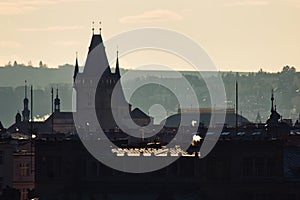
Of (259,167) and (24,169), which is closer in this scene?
(259,167)

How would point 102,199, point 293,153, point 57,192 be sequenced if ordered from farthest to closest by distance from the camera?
point 293,153, point 57,192, point 102,199

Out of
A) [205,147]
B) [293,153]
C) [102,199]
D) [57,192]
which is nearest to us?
[102,199]

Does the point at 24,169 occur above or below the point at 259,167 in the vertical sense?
below

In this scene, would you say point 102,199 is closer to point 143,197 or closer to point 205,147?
point 143,197

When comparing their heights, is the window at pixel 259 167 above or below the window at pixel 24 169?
above

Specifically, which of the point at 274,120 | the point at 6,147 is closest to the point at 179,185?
the point at 6,147

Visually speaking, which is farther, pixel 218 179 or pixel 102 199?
pixel 218 179

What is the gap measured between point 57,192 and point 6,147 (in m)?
39.1

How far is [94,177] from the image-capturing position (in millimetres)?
85125

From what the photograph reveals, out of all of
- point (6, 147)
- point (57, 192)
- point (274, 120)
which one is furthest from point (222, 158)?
point (274, 120)

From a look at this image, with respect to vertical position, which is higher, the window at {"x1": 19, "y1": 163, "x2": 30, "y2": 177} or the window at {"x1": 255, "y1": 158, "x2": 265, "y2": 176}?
the window at {"x1": 255, "y1": 158, "x2": 265, "y2": 176}

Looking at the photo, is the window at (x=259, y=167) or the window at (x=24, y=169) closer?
the window at (x=259, y=167)

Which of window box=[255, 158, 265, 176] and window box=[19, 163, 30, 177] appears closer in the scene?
window box=[255, 158, 265, 176]

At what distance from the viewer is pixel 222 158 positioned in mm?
85688
